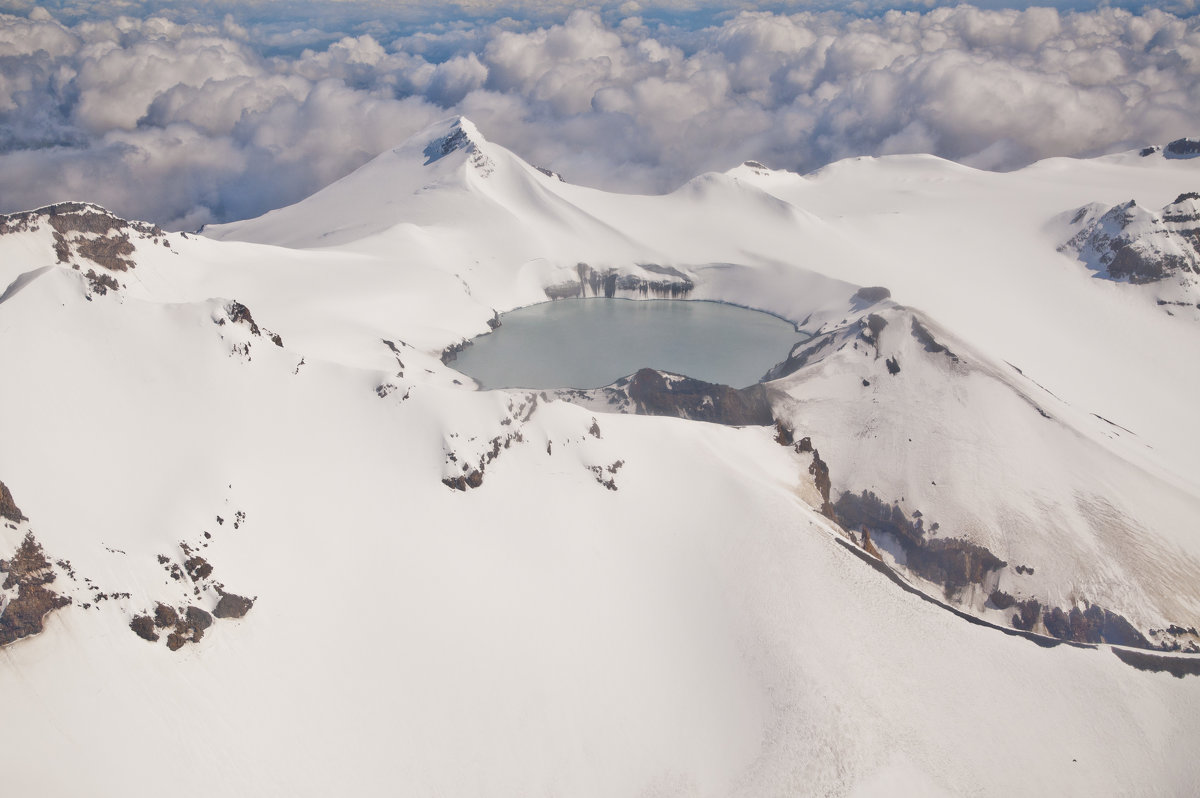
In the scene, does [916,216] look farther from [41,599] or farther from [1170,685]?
[41,599]

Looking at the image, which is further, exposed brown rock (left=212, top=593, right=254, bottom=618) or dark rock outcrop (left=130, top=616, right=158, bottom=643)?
exposed brown rock (left=212, top=593, right=254, bottom=618)

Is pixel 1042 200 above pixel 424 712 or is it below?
below

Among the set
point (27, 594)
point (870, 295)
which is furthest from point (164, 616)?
point (870, 295)

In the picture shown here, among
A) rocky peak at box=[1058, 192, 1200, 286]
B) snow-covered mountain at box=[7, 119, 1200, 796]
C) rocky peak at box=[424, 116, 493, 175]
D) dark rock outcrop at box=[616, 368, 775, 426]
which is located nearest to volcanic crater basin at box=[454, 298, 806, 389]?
dark rock outcrop at box=[616, 368, 775, 426]

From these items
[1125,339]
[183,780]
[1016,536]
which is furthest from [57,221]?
[1125,339]

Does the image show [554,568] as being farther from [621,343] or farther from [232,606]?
[621,343]

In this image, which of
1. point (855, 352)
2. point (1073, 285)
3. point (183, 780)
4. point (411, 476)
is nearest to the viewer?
point (183, 780)

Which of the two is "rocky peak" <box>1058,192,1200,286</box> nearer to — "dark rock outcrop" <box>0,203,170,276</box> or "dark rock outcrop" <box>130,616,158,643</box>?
"dark rock outcrop" <box>130,616,158,643</box>
